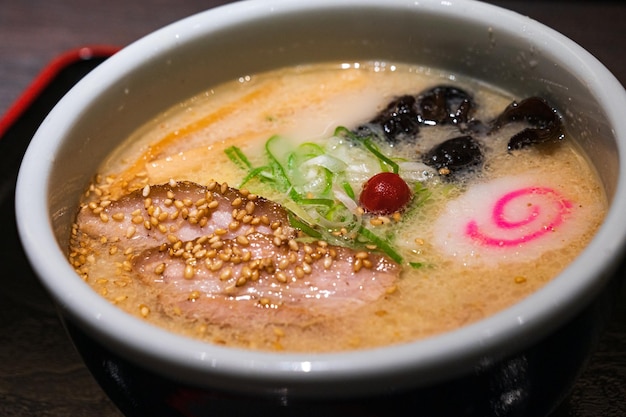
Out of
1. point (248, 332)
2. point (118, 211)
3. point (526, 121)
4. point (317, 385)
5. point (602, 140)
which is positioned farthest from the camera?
point (526, 121)

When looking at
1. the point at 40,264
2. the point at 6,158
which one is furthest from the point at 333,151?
the point at 6,158

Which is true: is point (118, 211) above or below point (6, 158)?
above

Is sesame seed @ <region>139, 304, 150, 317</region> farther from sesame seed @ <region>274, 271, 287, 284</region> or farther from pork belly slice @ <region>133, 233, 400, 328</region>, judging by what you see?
sesame seed @ <region>274, 271, 287, 284</region>

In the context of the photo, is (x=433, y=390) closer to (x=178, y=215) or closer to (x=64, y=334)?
(x=178, y=215)

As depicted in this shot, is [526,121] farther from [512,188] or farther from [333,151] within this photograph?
[333,151]

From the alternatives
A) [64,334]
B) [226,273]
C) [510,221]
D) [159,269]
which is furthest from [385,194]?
[64,334]

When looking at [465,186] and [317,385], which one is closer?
[317,385]

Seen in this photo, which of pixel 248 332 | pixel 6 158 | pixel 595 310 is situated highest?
pixel 595 310

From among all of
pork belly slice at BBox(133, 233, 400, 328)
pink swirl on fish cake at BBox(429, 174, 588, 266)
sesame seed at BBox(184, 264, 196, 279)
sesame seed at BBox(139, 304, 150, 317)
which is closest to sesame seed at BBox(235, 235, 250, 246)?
pork belly slice at BBox(133, 233, 400, 328)
